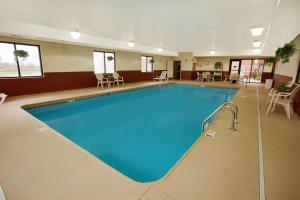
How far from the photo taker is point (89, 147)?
9.29ft

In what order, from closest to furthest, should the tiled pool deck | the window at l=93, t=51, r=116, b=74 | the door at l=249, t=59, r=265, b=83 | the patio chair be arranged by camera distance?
1. the tiled pool deck
2. the window at l=93, t=51, r=116, b=74
3. the patio chair
4. the door at l=249, t=59, r=265, b=83

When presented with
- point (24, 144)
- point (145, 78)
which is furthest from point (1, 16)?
point (145, 78)

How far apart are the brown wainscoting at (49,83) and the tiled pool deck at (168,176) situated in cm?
389

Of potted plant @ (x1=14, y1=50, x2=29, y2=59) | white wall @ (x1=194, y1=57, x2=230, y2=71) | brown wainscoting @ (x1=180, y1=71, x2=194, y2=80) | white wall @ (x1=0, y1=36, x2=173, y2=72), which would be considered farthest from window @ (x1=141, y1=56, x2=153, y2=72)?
potted plant @ (x1=14, y1=50, x2=29, y2=59)

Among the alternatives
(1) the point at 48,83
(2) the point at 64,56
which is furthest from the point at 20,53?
(2) the point at 64,56

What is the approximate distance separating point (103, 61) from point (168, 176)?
7910 mm

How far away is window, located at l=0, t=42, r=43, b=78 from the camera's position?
528 cm

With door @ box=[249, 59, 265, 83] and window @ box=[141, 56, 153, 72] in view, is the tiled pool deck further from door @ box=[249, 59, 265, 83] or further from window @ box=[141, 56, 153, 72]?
door @ box=[249, 59, 265, 83]

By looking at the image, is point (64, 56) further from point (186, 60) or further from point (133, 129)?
point (186, 60)

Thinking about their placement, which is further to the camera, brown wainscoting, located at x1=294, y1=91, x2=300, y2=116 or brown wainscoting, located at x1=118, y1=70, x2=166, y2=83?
brown wainscoting, located at x1=118, y1=70, x2=166, y2=83

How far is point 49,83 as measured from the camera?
6480 millimetres

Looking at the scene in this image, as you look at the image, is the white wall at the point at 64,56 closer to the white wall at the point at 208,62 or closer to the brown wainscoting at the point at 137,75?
the brown wainscoting at the point at 137,75

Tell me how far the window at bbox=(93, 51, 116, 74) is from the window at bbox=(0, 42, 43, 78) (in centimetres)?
260

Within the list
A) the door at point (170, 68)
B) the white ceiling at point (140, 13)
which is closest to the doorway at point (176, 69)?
the door at point (170, 68)
